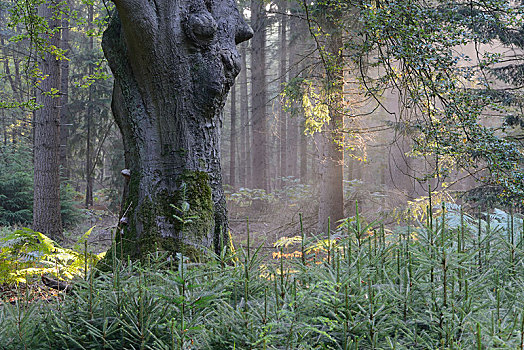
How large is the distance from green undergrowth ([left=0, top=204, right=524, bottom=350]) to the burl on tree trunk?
153cm

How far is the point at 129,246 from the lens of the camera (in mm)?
3426

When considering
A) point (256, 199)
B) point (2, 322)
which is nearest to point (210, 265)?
point (2, 322)

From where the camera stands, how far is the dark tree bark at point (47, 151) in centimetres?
903

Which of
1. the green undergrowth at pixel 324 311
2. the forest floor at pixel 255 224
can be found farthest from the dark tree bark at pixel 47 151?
the green undergrowth at pixel 324 311

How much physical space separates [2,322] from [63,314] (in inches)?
11.7

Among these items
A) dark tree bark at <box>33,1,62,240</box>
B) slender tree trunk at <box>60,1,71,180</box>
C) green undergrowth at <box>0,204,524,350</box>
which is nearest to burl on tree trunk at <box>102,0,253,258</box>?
green undergrowth at <box>0,204,524,350</box>

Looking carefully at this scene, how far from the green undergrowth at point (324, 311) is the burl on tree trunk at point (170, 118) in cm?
153

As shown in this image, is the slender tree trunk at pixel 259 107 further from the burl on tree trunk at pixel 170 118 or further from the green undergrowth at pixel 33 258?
the burl on tree trunk at pixel 170 118

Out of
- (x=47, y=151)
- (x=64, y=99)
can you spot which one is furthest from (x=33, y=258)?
(x=64, y=99)

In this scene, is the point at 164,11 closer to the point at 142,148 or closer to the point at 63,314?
the point at 142,148

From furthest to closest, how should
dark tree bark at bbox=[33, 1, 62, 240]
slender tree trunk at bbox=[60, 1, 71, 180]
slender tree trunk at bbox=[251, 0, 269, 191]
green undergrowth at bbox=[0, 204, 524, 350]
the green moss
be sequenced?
1. slender tree trunk at bbox=[251, 0, 269, 191]
2. slender tree trunk at bbox=[60, 1, 71, 180]
3. dark tree bark at bbox=[33, 1, 62, 240]
4. the green moss
5. green undergrowth at bbox=[0, 204, 524, 350]

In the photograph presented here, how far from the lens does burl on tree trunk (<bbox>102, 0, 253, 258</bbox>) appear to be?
3.34 metres

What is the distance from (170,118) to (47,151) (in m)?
7.05

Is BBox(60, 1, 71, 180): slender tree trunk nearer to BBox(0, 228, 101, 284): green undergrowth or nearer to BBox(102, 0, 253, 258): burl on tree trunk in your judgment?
BBox(0, 228, 101, 284): green undergrowth
